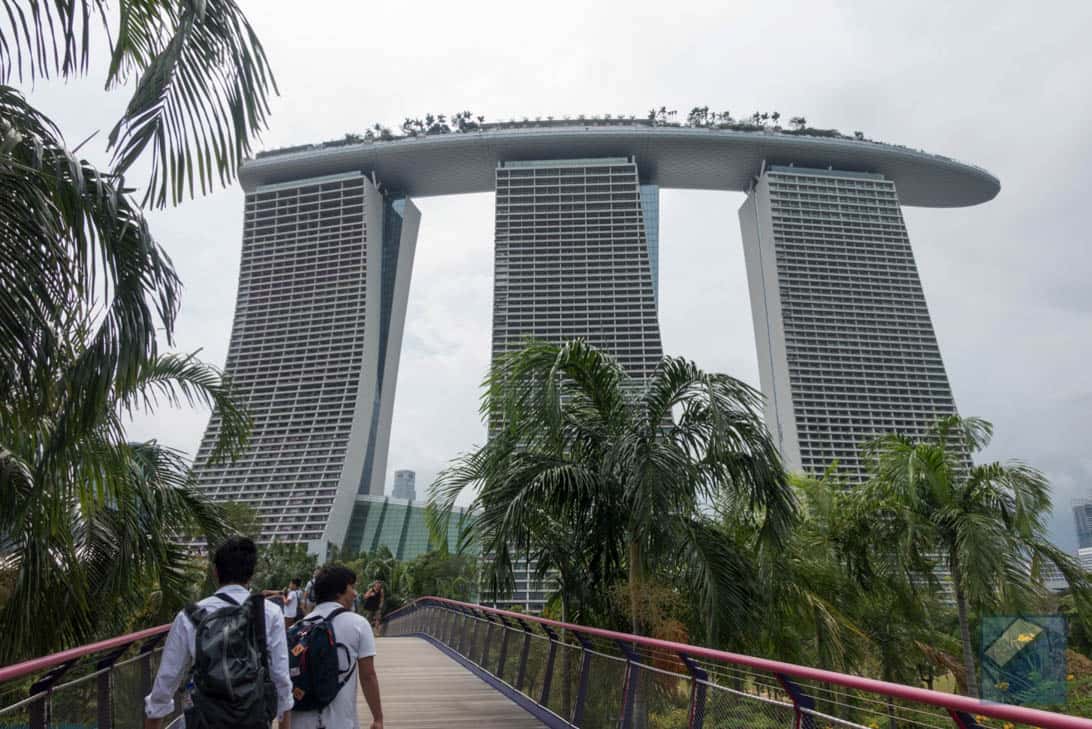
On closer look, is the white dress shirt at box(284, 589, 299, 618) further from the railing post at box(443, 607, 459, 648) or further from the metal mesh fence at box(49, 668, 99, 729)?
the metal mesh fence at box(49, 668, 99, 729)

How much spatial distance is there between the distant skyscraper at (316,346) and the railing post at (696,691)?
64205 millimetres

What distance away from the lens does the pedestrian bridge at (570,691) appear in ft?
11.1

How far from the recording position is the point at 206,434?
208 ft

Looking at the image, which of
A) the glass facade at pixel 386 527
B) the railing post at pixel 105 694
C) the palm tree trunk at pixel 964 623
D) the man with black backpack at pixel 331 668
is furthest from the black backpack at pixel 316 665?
the glass facade at pixel 386 527

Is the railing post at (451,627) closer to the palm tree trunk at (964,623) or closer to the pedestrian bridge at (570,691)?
the pedestrian bridge at (570,691)

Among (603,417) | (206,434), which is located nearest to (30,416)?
(603,417)

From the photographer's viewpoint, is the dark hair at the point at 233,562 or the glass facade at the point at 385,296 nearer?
the dark hair at the point at 233,562

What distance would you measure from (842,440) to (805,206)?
24.1 meters

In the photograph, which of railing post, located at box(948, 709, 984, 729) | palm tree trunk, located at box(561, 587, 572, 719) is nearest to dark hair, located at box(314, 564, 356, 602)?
railing post, located at box(948, 709, 984, 729)

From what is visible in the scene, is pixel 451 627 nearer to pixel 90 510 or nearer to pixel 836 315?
pixel 90 510

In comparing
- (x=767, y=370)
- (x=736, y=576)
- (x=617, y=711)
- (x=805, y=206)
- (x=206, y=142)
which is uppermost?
(x=805, y=206)

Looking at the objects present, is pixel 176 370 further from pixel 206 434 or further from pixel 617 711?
pixel 206 434

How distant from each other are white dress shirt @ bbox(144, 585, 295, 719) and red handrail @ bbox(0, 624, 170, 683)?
0.61 m

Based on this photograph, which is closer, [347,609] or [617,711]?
[347,609]
